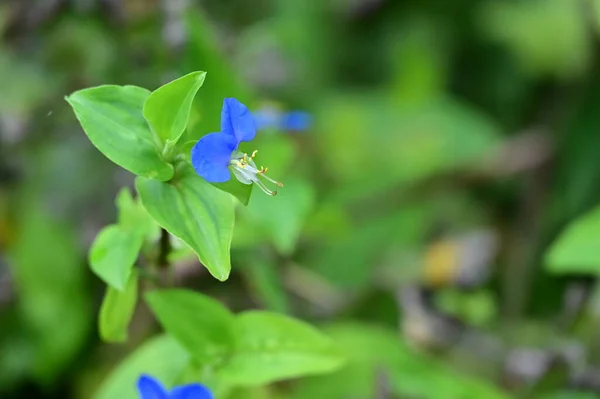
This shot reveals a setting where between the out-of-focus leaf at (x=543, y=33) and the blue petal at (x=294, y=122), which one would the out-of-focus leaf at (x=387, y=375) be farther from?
the out-of-focus leaf at (x=543, y=33)

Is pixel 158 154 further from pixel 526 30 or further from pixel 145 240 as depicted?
pixel 526 30

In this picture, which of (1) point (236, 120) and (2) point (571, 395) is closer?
(1) point (236, 120)

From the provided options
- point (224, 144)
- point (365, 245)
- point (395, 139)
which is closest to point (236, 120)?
point (224, 144)

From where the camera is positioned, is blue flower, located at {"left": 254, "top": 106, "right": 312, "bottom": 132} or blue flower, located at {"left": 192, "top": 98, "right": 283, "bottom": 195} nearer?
blue flower, located at {"left": 192, "top": 98, "right": 283, "bottom": 195}

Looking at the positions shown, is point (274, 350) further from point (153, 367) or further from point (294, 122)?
point (294, 122)

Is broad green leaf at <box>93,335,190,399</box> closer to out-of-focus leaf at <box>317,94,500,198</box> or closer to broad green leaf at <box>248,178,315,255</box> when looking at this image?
broad green leaf at <box>248,178,315,255</box>

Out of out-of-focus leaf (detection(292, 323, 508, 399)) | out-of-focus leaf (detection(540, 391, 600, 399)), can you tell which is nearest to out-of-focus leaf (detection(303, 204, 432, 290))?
out-of-focus leaf (detection(292, 323, 508, 399))
